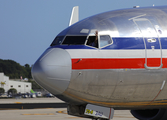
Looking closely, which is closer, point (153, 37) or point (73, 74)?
point (73, 74)

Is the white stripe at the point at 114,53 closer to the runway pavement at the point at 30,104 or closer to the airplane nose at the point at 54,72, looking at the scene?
the airplane nose at the point at 54,72

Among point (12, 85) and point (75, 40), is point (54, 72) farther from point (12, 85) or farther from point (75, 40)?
point (12, 85)

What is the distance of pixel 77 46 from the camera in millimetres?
11555

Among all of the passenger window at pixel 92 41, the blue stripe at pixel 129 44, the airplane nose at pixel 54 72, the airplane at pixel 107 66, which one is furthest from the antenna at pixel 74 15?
the airplane nose at pixel 54 72

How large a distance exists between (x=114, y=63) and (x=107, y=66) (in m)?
0.27

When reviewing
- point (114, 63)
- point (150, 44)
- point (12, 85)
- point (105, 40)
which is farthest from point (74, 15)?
point (12, 85)

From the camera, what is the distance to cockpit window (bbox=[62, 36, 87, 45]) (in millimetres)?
11711

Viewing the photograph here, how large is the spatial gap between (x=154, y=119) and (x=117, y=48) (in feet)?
16.5

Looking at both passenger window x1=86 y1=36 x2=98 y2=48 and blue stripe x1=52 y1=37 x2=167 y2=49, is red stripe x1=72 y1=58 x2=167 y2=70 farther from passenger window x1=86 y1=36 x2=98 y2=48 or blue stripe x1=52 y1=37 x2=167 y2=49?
passenger window x1=86 y1=36 x2=98 y2=48

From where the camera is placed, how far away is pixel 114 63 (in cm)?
1146

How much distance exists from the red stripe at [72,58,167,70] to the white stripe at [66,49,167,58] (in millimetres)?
Answer: 105

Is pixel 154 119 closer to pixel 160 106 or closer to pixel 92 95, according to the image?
pixel 160 106

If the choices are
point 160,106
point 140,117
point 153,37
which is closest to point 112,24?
point 153,37

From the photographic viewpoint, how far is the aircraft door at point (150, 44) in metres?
11.7
